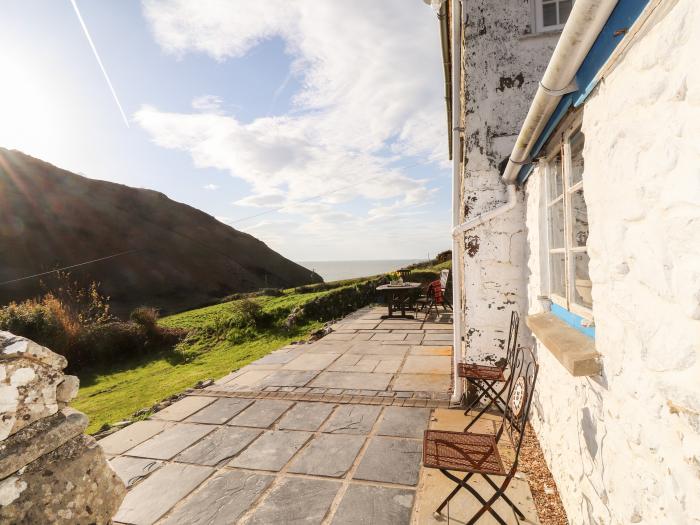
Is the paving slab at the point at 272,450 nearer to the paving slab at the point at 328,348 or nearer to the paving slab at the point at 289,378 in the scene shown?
the paving slab at the point at 289,378

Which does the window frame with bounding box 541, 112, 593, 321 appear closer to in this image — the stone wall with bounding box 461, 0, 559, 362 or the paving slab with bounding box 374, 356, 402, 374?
the stone wall with bounding box 461, 0, 559, 362

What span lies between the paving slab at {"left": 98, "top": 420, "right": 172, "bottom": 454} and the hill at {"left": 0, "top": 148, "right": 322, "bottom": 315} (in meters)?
26.5

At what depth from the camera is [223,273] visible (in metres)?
45.4

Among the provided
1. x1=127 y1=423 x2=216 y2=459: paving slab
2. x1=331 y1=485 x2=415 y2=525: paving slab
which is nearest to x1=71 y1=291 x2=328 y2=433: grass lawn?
x1=127 y1=423 x2=216 y2=459: paving slab

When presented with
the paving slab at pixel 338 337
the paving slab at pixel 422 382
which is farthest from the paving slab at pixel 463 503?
the paving slab at pixel 338 337

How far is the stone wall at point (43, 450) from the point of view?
4.04 feet

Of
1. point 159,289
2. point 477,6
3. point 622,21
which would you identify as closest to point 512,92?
point 477,6

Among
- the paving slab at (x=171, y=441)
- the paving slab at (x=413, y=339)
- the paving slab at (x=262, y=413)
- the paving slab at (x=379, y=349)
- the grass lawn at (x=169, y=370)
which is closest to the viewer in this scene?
the paving slab at (x=171, y=441)

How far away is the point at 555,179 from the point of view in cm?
328

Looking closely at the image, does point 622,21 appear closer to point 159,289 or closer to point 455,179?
point 455,179

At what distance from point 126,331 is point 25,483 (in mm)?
11139

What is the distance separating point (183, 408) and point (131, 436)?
80 centimetres

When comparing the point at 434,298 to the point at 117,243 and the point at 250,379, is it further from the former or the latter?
the point at 117,243

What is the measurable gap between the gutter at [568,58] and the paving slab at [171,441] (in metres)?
4.36
